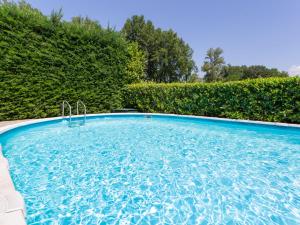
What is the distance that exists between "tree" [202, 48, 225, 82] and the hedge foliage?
3893 centimetres

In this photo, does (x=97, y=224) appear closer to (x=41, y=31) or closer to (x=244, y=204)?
(x=244, y=204)

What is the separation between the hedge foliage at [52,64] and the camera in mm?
7922

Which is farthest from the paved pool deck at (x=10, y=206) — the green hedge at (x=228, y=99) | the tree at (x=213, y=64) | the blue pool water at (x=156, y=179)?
the tree at (x=213, y=64)

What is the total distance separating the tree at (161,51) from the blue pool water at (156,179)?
73.0ft

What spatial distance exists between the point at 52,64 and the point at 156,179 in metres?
8.45

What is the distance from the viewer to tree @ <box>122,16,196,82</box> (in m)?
25.7

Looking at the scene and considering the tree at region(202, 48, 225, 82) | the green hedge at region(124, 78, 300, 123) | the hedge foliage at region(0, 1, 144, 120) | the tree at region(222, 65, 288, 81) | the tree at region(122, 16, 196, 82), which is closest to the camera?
the green hedge at region(124, 78, 300, 123)

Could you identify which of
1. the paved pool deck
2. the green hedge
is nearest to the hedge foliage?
the green hedge

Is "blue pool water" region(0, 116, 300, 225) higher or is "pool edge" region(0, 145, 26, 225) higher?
"pool edge" region(0, 145, 26, 225)

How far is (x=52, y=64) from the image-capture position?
9.21 meters

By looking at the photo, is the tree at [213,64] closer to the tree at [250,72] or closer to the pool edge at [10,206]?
the tree at [250,72]

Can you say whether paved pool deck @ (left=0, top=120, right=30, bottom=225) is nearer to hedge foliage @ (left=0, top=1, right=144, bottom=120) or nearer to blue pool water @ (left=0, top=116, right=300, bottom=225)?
blue pool water @ (left=0, top=116, right=300, bottom=225)

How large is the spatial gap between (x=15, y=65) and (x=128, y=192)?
27.0 ft

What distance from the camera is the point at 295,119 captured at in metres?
7.61
